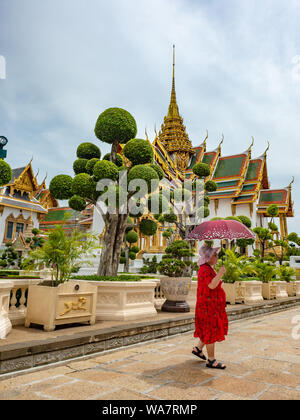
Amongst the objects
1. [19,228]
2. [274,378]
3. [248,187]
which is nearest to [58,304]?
[274,378]

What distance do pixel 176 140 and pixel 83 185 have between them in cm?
3164

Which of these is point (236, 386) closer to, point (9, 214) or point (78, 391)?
point (78, 391)

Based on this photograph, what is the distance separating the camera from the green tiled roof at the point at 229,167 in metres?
33.6

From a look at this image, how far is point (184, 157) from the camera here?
3628cm

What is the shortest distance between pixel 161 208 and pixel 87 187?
387 cm

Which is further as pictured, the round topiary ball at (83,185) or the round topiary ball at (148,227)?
the round topiary ball at (148,227)

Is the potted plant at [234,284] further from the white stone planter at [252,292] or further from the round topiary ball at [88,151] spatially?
the round topiary ball at [88,151]

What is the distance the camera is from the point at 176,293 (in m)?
6.89

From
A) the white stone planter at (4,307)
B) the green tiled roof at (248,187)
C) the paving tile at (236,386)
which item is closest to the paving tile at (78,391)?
the paving tile at (236,386)

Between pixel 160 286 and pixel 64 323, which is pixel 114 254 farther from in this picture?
pixel 64 323

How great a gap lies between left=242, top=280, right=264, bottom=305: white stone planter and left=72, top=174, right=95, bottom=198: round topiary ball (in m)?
5.95

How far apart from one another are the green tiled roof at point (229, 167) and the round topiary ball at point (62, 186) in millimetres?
28254

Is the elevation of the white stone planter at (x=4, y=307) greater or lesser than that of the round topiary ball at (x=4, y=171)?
lesser
